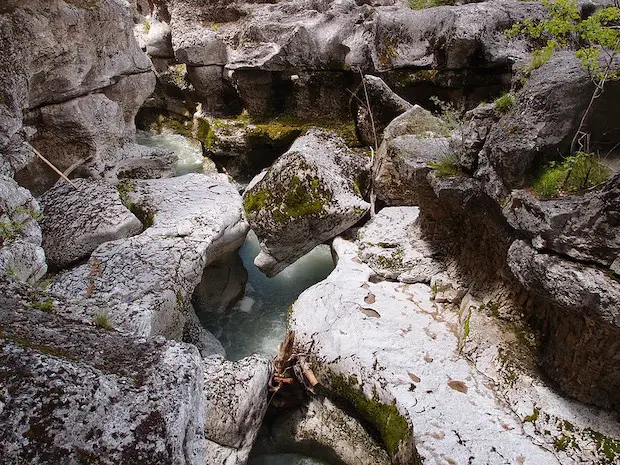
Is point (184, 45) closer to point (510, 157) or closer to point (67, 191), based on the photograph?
point (67, 191)

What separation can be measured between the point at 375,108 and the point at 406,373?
453 cm

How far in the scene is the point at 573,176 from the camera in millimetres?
3193

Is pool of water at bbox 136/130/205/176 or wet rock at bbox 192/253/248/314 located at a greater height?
pool of water at bbox 136/130/205/176

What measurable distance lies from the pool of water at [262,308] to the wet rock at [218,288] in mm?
153

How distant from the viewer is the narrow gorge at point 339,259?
197 cm

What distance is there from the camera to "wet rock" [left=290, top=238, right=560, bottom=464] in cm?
329

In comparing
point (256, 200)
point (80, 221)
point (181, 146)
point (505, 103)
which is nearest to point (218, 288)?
point (256, 200)

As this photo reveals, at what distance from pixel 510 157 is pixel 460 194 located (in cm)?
74

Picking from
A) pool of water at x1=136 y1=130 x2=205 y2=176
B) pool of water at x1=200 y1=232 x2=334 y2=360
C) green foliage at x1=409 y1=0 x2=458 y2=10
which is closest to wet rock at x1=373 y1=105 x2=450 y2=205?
pool of water at x1=200 y1=232 x2=334 y2=360

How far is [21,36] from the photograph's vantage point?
437cm

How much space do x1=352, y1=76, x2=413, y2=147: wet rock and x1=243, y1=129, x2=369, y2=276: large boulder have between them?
1.50 m

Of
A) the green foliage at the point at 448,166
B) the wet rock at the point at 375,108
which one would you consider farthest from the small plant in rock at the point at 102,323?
the wet rock at the point at 375,108

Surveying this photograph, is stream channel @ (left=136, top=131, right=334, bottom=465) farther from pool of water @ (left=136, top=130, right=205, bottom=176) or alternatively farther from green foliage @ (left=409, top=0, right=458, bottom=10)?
green foliage @ (left=409, top=0, right=458, bottom=10)

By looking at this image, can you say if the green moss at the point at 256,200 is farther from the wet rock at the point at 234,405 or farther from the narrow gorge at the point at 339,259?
the wet rock at the point at 234,405
